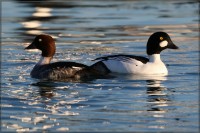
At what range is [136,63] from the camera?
16953mm

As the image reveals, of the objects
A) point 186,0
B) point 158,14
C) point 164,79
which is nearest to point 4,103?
point 164,79

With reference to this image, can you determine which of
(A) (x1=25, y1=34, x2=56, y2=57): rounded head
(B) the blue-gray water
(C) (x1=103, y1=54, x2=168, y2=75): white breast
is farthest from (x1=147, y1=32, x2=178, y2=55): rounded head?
(A) (x1=25, y1=34, x2=56, y2=57): rounded head

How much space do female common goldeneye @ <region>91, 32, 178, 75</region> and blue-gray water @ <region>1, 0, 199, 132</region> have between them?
1.19 ft

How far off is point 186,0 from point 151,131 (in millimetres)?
20912

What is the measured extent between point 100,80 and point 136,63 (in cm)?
135

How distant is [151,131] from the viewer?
1082 cm

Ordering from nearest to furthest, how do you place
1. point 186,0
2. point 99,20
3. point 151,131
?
point 151,131 < point 99,20 < point 186,0

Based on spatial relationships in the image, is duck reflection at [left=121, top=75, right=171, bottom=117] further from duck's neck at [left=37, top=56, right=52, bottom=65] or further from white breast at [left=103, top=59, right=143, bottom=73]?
duck's neck at [left=37, top=56, right=52, bottom=65]

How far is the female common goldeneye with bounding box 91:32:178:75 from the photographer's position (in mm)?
16891

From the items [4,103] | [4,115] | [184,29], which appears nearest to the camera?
[4,115]

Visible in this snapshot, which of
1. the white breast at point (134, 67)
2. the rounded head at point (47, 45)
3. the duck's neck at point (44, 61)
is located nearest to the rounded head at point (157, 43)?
the white breast at point (134, 67)

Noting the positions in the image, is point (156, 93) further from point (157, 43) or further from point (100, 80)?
point (157, 43)

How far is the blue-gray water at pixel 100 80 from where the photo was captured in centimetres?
1158

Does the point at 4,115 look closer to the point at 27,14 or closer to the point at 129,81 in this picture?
the point at 129,81
